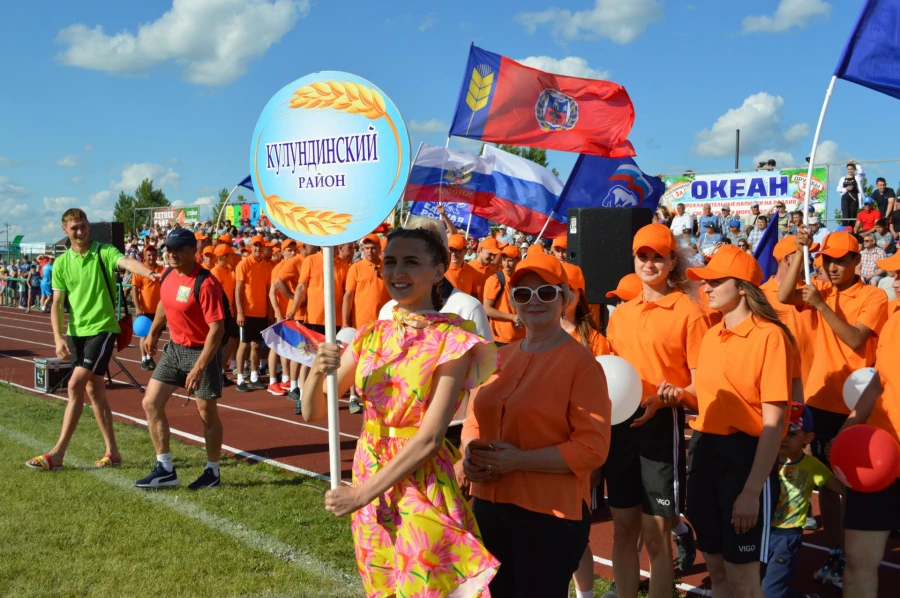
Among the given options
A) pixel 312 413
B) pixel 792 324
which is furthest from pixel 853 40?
pixel 312 413

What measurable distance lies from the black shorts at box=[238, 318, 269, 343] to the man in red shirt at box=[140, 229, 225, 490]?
18.3 feet

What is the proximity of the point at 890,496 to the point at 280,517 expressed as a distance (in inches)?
156

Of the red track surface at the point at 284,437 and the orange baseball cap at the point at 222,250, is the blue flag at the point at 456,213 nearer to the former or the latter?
the orange baseball cap at the point at 222,250

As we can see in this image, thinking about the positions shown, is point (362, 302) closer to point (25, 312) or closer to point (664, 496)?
point (664, 496)

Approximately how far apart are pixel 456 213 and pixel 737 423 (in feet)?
33.8

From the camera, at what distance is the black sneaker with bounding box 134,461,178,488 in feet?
21.5

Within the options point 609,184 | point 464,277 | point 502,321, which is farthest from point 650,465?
point 464,277

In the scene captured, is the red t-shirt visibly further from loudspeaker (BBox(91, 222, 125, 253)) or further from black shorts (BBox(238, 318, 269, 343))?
loudspeaker (BBox(91, 222, 125, 253))

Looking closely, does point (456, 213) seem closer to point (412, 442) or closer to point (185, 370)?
point (185, 370)

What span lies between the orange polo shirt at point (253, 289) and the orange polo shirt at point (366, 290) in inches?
108

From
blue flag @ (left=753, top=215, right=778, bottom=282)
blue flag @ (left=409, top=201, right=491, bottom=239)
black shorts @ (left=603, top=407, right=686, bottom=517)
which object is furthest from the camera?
blue flag @ (left=409, top=201, right=491, bottom=239)

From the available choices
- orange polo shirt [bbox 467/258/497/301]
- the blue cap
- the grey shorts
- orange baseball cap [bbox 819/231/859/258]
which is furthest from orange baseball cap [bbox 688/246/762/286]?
orange polo shirt [bbox 467/258/497/301]

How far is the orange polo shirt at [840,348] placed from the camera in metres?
5.27

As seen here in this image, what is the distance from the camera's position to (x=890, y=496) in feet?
12.2
